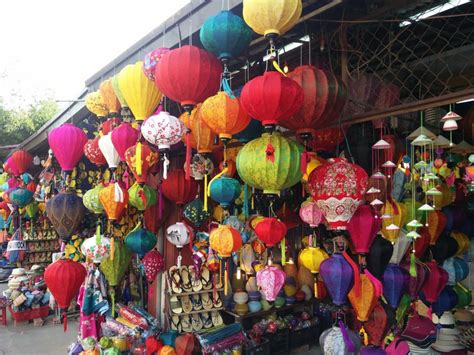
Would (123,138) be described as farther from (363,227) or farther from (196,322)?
(196,322)

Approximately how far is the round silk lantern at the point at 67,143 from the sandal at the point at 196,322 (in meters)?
2.40

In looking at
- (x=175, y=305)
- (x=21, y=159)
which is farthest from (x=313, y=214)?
(x=21, y=159)

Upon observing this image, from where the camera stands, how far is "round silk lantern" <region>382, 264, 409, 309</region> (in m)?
2.45

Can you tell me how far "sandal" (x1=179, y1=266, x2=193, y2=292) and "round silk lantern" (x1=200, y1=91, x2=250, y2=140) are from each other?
9.29 ft

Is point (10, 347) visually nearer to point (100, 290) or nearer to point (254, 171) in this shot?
point (100, 290)

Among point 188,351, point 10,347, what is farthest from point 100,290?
point 10,347

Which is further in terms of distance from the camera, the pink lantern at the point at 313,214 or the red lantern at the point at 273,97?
the pink lantern at the point at 313,214

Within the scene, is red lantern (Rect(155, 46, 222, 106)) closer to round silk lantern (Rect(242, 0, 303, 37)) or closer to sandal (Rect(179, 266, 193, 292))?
round silk lantern (Rect(242, 0, 303, 37))

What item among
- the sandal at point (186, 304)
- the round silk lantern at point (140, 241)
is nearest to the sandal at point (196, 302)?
the sandal at point (186, 304)

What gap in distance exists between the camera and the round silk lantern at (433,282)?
302 centimetres

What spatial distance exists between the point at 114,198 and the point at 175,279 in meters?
1.61

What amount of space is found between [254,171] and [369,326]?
1321mm

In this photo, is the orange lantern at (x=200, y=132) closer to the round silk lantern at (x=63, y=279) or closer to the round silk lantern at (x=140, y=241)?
the round silk lantern at (x=140, y=241)

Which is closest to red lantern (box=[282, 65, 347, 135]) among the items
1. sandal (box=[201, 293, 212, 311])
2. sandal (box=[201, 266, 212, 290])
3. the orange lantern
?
A: the orange lantern
